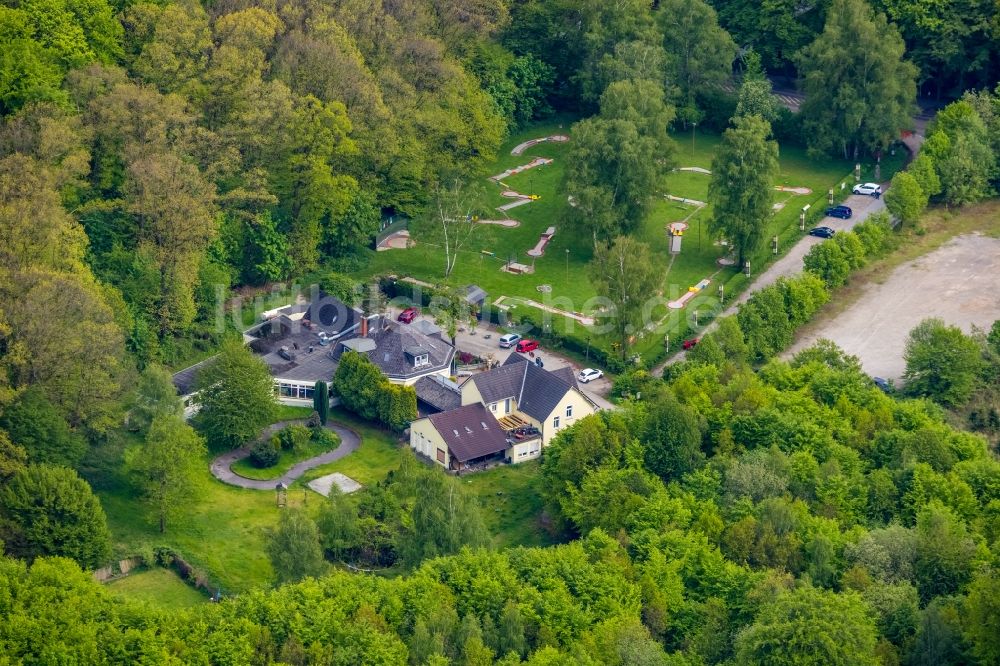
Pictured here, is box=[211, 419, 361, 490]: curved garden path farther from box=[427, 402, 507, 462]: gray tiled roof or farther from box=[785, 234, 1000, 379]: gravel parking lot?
box=[785, 234, 1000, 379]: gravel parking lot

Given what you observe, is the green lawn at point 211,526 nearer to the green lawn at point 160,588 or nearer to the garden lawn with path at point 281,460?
the green lawn at point 160,588

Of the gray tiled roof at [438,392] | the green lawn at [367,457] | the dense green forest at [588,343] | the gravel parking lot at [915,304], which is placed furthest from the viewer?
the gravel parking lot at [915,304]

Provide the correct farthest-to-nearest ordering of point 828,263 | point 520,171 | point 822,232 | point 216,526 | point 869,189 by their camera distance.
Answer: point 520,171 < point 869,189 < point 822,232 < point 828,263 < point 216,526

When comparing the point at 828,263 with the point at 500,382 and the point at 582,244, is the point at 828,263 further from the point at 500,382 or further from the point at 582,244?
the point at 500,382

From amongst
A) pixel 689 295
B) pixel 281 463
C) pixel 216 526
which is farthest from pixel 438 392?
pixel 689 295

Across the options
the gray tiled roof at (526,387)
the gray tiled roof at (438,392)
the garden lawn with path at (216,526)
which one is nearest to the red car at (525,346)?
the gray tiled roof at (438,392)
